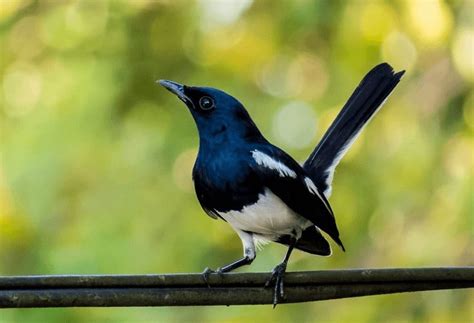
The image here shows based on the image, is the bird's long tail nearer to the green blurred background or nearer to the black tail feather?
the black tail feather

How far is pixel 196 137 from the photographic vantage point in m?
6.03

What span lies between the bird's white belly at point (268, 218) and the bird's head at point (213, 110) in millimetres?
283

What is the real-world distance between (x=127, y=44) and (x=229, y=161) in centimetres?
272

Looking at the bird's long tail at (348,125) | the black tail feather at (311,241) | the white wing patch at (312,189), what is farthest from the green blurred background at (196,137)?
the white wing patch at (312,189)

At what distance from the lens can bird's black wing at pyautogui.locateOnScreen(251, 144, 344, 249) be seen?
3615 mm

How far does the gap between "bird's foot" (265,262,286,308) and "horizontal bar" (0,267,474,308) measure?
113mm

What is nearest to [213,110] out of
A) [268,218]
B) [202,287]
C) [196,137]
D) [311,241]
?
[268,218]

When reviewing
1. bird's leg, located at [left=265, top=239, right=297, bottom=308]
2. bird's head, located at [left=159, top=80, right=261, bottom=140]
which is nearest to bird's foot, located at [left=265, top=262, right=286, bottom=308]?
bird's leg, located at [left=265, top=239, right=297, bottom=308]

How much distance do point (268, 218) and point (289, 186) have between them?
5.4 inches

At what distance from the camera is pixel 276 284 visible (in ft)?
10.2

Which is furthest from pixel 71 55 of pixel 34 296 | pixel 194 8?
pixel 34 296

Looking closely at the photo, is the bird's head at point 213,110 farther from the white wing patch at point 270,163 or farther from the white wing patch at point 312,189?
the white wing patch at point 312,189

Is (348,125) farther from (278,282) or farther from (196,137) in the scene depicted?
(196,137)

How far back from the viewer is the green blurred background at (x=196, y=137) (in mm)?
5332
